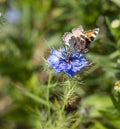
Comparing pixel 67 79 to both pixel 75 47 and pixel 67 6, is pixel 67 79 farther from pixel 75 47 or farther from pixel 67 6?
pixel 67 6

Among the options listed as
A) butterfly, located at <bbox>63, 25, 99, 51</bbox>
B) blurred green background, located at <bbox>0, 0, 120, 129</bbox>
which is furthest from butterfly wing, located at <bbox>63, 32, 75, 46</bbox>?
blurred green background, located at <bbox>0, 0, 120, 129</bbox>

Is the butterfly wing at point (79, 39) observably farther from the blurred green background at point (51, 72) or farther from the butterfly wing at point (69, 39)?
the blurred green background at point (51, 72)

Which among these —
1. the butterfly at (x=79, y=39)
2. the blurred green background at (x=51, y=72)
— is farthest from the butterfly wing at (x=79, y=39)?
the blurred green background at (x=51, y=72)

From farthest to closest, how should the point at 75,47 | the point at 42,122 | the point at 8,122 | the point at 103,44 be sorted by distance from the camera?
the point at 8,122 < the point at 103,44 < the point at 42,122 < the point at 75,47

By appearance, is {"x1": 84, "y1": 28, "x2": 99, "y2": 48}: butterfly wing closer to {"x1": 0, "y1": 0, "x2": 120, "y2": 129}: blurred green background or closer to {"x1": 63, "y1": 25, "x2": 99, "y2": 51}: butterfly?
{"x1": 63, "y1": 25, "x2": 99, "y2": 51}: butterfly

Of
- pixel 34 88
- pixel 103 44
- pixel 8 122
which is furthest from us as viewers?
pixel 8 122

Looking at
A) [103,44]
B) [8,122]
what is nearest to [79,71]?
[103,44]
